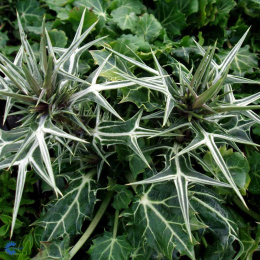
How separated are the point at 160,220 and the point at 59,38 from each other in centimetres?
91

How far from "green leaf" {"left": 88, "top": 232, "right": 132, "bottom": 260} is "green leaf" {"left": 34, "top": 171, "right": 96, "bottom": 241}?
3.2 inches

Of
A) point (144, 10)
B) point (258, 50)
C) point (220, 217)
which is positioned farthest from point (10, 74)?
point (258, 50)

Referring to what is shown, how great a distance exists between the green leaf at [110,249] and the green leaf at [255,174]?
1.72ft

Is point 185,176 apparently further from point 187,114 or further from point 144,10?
point 144,10

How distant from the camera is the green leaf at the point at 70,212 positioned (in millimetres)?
980

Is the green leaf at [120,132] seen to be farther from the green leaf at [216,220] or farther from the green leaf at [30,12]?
the green leaf at [30,12]

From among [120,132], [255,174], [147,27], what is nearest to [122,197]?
[120,132]

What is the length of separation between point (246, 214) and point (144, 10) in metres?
1.07

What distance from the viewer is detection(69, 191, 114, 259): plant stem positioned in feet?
3.26

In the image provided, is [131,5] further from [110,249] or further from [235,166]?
[110,249]

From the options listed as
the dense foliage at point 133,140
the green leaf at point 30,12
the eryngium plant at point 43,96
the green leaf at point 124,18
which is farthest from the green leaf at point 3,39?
the eryngium plant at point 43,96

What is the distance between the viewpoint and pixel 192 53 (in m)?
1.20

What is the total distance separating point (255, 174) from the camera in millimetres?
1097

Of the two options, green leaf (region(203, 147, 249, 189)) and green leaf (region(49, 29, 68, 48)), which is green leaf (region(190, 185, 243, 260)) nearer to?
green leaf (region(203, 147, 249, 189))
